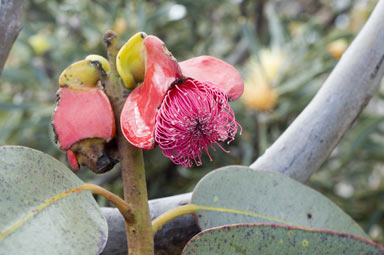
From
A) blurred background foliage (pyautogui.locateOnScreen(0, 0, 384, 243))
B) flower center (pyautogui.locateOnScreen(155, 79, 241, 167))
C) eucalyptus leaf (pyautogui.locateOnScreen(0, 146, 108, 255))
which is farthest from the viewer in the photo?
blurred background foliage (pyautogui.locateOnScreen(0, 0, 384, 243))

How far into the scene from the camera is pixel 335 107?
0.45m

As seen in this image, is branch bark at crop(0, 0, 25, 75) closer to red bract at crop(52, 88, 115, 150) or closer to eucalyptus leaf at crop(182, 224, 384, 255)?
red bract at crop(52, 88, 115, 150)

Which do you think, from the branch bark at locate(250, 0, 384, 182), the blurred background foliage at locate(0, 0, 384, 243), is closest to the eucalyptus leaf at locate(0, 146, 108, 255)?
the branch bark at locate(250, 0, 384, 182)

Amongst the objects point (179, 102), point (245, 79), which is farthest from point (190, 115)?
point (245, 79)

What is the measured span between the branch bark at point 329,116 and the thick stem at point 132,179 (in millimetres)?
79

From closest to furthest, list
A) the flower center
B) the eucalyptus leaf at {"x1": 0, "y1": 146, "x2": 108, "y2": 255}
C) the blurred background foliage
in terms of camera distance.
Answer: the eucalyptus leaf at {"x1": 0, "y1": 146, "x2": 108, "y2": 255}
the flower center
the blurred background foliage

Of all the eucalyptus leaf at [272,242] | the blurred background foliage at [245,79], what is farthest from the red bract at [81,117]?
the blurred background foliage at [245,79]

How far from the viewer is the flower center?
41 cm

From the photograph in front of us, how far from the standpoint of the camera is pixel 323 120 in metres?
0.45

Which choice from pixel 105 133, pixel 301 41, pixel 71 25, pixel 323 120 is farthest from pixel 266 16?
pixel 105 133

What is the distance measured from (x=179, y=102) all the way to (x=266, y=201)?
121 millimetres

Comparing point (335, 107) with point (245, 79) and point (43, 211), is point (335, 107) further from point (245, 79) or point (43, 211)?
point (245, 79)

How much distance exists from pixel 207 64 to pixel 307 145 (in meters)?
0.14

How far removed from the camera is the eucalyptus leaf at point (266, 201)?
0.41 meters
